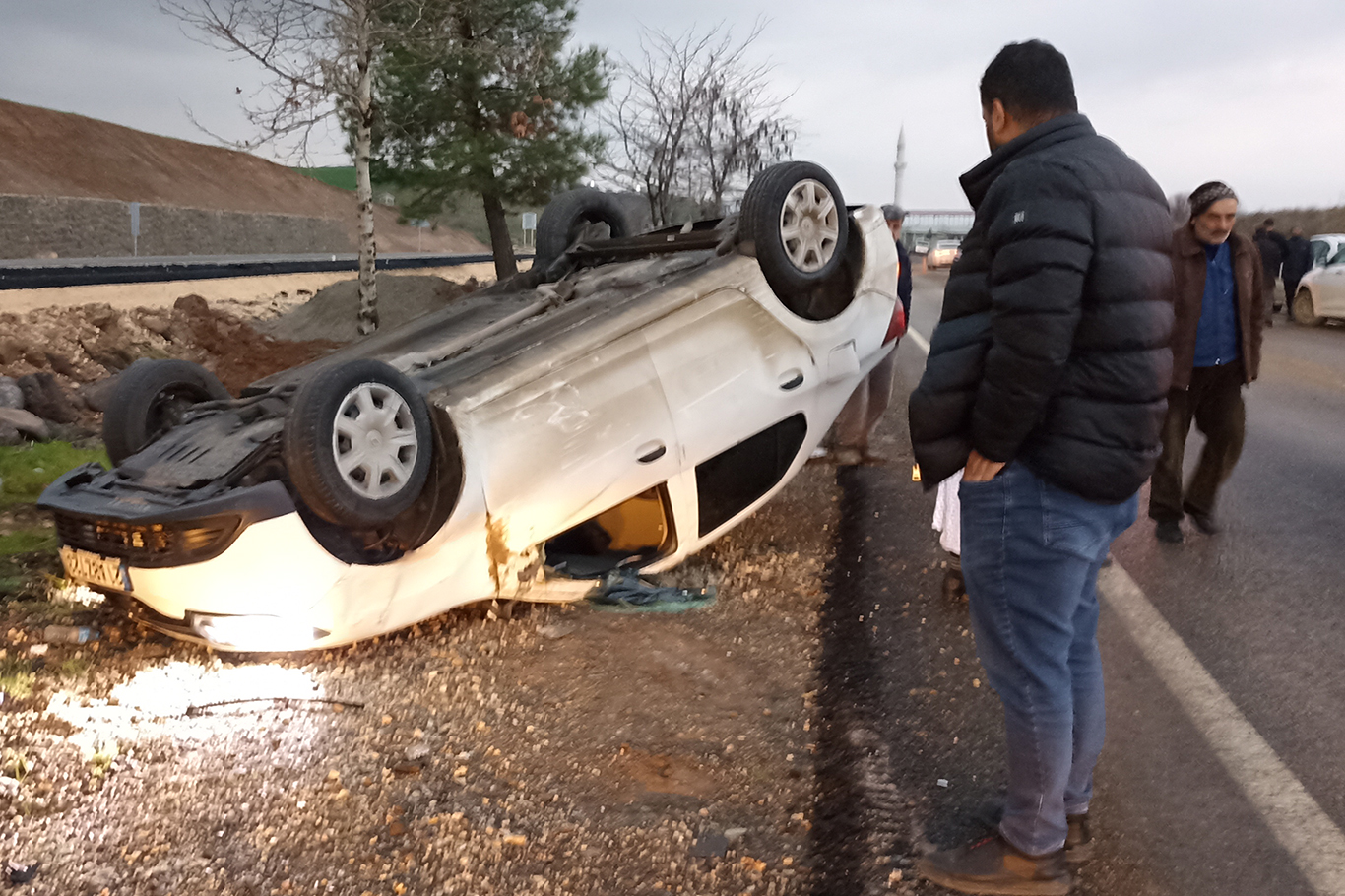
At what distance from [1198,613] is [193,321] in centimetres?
1259

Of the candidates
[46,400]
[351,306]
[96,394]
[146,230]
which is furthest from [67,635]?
[146,230]

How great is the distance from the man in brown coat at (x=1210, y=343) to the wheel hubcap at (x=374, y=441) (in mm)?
3892

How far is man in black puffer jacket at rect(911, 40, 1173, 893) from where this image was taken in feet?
6.71

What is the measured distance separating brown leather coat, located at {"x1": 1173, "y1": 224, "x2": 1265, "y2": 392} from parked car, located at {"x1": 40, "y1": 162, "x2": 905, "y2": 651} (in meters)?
1.52

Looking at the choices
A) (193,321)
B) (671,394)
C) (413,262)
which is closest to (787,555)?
(671,394)

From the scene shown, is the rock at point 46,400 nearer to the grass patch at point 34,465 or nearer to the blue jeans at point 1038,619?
the grass patch at point 34,465

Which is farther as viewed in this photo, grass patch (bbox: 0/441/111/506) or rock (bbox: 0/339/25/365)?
rock (bbox: 0/339/25/365)

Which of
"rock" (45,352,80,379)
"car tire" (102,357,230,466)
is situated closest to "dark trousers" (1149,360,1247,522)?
"car tire" (102,357,230,466)

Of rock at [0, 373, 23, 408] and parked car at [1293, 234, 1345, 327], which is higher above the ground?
parked car at [1293, 234, 1345, 327]

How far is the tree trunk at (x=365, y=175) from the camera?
12725 mm

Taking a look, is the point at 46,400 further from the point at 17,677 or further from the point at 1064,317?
the point at 1064,317

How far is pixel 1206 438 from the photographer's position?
532 centimetres

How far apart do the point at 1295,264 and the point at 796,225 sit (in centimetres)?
1775

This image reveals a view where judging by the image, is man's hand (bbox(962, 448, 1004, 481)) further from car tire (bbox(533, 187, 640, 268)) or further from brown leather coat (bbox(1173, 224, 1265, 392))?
car tire (bbox(533, 187, 640, 268))
